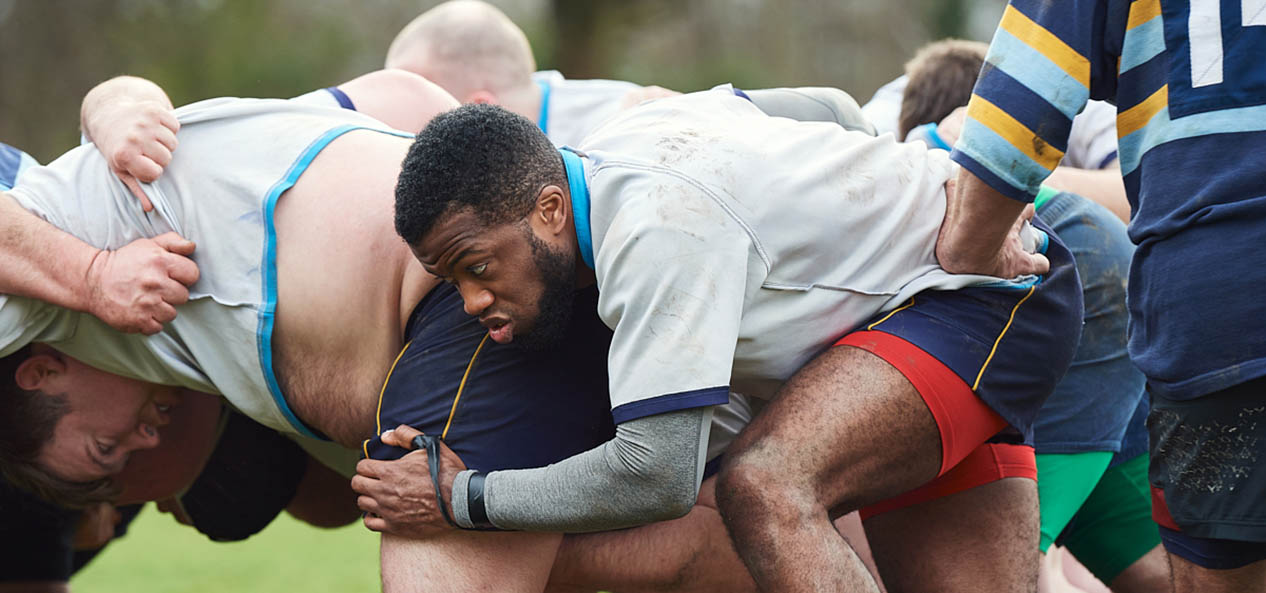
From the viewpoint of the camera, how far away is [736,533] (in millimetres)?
2404

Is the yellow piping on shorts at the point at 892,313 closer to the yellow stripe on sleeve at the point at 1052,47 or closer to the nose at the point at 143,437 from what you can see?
the yellow stripe on sleeve at the point at 1052,47

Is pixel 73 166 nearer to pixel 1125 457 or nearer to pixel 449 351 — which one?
pixel 449 351

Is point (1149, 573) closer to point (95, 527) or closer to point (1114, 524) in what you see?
point (1114, 524)

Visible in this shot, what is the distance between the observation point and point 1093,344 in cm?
321

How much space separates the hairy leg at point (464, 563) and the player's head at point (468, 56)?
194 centimetres

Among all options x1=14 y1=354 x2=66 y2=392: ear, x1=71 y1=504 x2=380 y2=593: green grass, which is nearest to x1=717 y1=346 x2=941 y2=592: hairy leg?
x1=14 y1=354 x2=66 y2=392: ear

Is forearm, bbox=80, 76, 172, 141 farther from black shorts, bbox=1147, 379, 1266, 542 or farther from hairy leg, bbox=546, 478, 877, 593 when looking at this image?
black shorts, bbox=1147, 379, 1266, 542

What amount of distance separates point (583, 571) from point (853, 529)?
2.75ft

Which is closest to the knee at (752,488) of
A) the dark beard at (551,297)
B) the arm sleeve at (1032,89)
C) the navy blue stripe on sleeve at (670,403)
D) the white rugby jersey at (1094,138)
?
the navy blue stripe on sleeve at (670,403)

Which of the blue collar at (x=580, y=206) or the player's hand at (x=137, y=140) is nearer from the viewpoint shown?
the blue collar at (x=580, y=206)

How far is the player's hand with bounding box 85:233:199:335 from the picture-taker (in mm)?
2670

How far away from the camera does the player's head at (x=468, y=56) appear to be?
4.27m

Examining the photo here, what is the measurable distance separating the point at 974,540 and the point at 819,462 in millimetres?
543

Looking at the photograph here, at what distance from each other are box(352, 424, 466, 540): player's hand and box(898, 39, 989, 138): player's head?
2064mm
